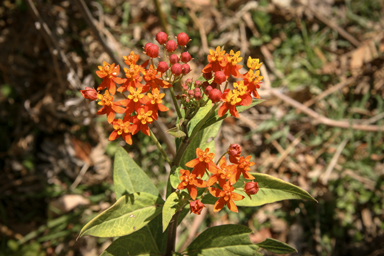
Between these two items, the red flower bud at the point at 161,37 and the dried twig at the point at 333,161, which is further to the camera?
the dried twig at the point at 333,161

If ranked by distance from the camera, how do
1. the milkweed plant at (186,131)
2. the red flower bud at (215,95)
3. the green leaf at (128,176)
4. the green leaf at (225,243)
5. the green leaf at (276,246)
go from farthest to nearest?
the green leaf at (128,176)
the green leaf at (225,243)
the green leaf at (276,246)
the milkweed plant at (186,131)
the red flower bud at (215,95)

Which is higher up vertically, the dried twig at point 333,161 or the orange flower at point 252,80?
the orange flower at point 252,80

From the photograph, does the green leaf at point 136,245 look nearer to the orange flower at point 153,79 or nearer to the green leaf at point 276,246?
the green leaf at point 276,246


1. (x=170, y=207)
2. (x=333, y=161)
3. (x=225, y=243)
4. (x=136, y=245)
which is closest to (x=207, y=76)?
(x=170, y=207)

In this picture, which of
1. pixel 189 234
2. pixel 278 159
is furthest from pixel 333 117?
pixel 189 234

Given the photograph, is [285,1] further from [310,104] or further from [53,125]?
[53,125]

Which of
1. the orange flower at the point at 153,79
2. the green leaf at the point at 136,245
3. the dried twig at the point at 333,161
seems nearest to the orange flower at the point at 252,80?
the orange flower at the point at 153,79

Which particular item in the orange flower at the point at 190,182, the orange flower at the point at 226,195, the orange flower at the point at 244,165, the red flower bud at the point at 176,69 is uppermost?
the red flower bud at the point at 176,69
